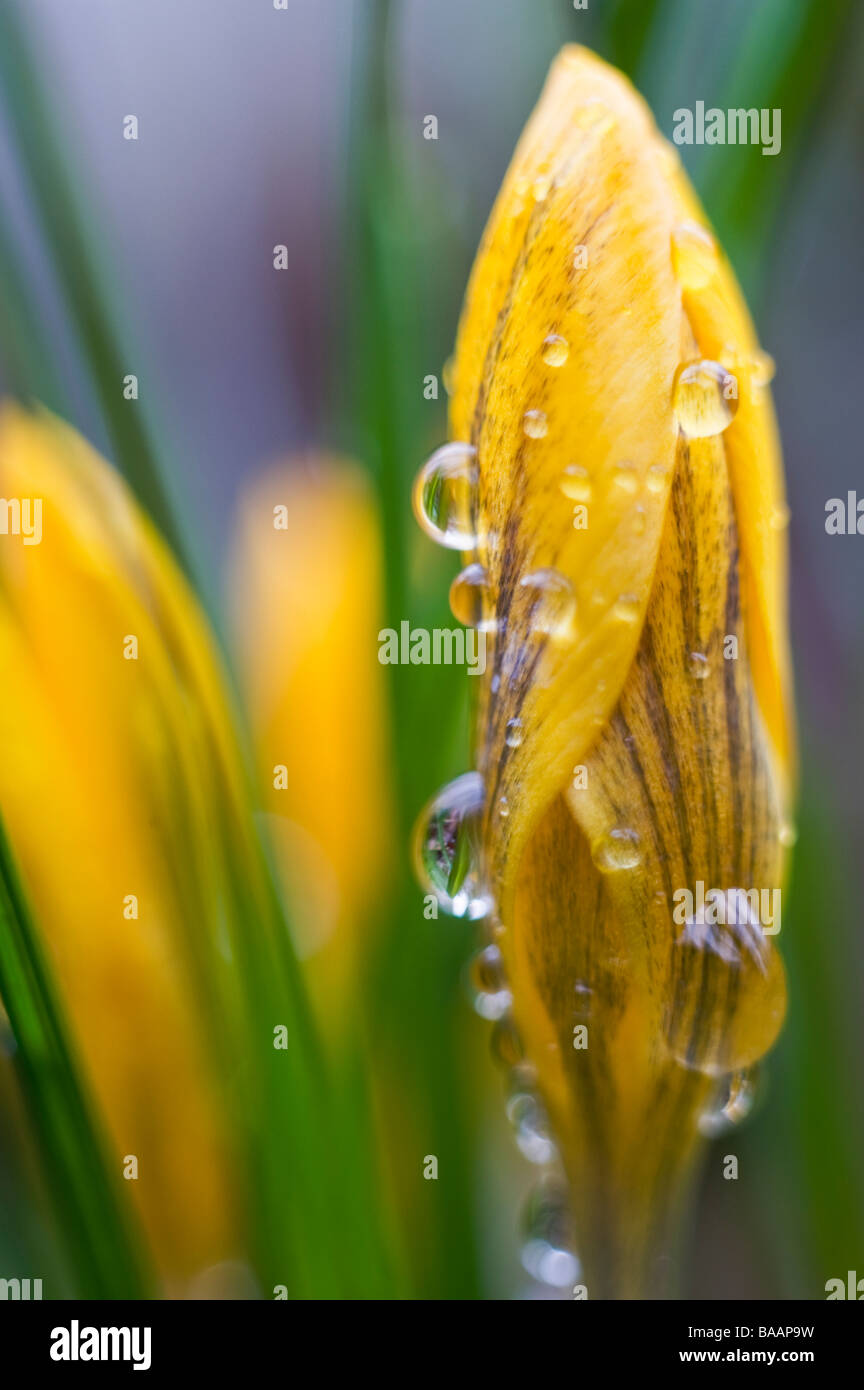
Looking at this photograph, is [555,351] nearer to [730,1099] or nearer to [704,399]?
[704,399]

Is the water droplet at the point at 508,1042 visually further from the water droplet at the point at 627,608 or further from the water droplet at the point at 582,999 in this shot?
the water droplet at the point at 627,608

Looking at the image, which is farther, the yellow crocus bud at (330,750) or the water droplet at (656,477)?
the yellow crocus bud at (330,750)

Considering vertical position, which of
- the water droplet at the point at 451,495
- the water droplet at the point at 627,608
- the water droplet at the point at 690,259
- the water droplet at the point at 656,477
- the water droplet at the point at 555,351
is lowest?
the water droplet at the point at 627,608

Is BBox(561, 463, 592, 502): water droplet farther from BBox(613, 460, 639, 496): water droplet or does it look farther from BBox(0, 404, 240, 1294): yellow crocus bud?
BBox(0, 404, 240, 1294): yellow crocus bud

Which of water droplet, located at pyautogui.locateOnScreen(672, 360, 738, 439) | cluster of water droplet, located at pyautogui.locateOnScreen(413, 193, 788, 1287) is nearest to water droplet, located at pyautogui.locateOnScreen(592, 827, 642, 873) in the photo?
cluster of water droplet, located at pyautogui.locateOnScreen(413, 193, 788, 1287)

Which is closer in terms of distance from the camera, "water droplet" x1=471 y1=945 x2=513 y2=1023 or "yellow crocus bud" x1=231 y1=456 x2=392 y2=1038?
"water droplet" x1=471 y1=945 x2=513 y2=1023

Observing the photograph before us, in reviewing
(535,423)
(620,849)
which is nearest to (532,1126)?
(620,849)

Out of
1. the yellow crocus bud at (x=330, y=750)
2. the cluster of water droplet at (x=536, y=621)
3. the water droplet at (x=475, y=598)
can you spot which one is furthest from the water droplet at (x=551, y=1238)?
the water droplet at (x=475, y=598)
